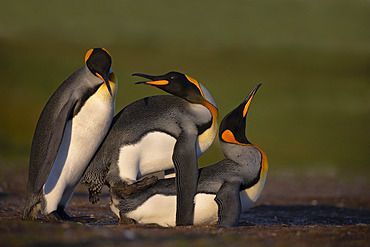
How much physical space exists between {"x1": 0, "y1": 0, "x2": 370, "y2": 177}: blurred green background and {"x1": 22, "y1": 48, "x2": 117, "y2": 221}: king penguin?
6.95 meters

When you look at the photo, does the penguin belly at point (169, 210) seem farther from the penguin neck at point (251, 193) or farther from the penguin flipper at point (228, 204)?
the penguin neck at point (251, 193)

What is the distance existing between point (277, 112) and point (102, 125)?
657 inches

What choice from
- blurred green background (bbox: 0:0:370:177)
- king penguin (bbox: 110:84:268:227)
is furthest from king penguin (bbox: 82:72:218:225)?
blurred green background (bbox: 0:0:370:177)

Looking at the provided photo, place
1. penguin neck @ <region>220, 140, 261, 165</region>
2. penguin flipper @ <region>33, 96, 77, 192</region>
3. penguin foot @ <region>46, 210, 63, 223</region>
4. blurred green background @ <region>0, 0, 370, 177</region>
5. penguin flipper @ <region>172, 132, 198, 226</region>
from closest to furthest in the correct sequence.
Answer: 1. penguin flipper @ <region>33, 96, 77, 192</region>
2. penguin foot @ <region>46, 210, 63, 223</region>
3. penguin flipper @ <region>172, 132, 198, 226</region>
4. penguin neck @ <region>220, 140, 261, 165</region>
5. blurred green background @ <region>0, 0, 370, 177</region>

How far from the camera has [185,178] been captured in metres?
4.43

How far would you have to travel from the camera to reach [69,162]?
14.4 feet

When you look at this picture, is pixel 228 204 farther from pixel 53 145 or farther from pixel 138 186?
pixel 53 145

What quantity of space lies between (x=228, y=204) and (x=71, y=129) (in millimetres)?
1587

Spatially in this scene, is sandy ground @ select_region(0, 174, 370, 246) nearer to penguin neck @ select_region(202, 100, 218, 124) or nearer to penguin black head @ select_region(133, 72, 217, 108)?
penguin neck @ select_region(202, 100, 218, 124)

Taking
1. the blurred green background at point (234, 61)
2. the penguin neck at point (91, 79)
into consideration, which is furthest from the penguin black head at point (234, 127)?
the blurred green background at point (234, 61)

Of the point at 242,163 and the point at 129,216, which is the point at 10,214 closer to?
the point at 129,216

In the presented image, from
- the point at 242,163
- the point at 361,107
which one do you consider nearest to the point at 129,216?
the point at 242,163

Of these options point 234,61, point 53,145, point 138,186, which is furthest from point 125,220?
point 234,61

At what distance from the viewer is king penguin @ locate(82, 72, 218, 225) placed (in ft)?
14.6
